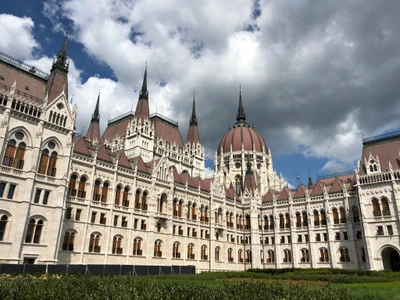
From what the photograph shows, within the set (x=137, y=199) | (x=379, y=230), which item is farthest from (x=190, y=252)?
(x=379, y=230)

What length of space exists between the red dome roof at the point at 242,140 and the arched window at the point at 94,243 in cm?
6219

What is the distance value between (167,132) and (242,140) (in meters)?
29.1

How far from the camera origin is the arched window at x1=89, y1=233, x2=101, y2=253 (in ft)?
138

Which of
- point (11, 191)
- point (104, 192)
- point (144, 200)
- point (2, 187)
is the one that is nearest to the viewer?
point (2, 187)

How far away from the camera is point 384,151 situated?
57.9 metres

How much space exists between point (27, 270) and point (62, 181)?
12036 millimetres

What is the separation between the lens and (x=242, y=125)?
108625 mm

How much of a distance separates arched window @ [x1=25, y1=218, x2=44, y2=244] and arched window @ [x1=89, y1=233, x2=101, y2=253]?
322 inches

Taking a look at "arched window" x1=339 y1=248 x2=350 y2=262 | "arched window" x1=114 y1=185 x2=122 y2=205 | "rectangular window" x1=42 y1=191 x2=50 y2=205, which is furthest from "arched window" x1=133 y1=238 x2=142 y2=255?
"arched window" x1=339 y1=248 x2=350 y2=262

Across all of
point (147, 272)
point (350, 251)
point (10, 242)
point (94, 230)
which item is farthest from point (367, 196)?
point (10, 242)

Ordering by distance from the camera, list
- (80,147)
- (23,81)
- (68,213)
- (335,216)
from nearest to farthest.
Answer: (23,81) → (68,213) → (80,147) → (335,216)

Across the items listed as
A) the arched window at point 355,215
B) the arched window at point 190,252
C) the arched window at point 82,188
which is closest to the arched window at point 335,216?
the arched window at point 355,215

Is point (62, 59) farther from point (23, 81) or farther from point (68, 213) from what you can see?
point (68, 213)

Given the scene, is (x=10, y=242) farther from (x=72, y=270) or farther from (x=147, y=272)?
(x=147, y=272)
